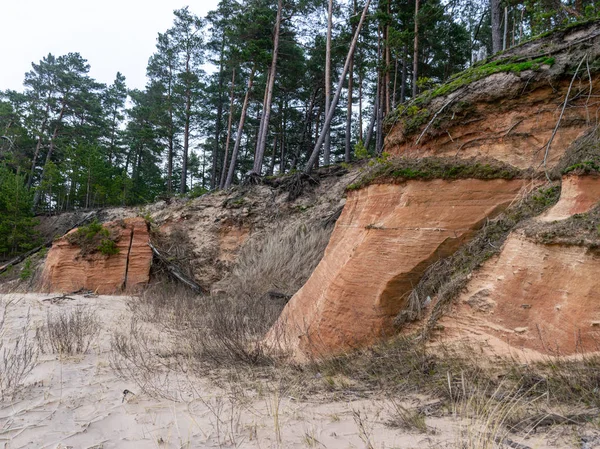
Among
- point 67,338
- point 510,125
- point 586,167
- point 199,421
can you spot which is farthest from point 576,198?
point 67,338

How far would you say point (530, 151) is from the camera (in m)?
4.21

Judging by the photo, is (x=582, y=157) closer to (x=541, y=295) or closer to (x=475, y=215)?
(x=475, y=215)

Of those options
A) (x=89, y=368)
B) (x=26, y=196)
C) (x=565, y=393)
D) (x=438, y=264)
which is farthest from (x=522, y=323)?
(x=26, y=196)

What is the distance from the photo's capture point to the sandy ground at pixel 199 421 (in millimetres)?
2137

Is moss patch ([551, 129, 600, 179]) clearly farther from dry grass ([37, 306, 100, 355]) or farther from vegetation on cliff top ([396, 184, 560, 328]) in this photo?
dry grass ([37, 306, 100, 355])

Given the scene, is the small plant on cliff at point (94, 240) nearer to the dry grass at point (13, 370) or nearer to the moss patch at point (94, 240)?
the moss patch at point (94, 240)

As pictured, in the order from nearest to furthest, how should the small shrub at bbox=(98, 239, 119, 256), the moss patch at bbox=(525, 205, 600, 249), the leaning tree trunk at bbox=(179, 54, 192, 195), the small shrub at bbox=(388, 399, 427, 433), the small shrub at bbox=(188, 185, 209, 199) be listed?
the small shrub at bbox=(388, 399, 427, 433), the moss patch at bbox=(525, 205, 600, 249), the small shrub at bbox=(98, 239, 119, 256), the small shrub at bbox=(188, 185, 209, 199), the leaning tree trunk at bbox=(179, 54, 192, 195)

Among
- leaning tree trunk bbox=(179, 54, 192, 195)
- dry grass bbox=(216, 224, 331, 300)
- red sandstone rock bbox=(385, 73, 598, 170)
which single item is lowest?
dry grass bbox=(216, 224, 331, 300)

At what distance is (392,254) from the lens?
13.5 ft

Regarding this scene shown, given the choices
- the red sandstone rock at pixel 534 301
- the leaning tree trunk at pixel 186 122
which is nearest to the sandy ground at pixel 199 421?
the red sandstone rock at pixel 534 301

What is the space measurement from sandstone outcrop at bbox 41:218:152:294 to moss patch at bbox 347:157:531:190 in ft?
28.8

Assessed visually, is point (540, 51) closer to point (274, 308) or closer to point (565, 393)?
point (565, 393)

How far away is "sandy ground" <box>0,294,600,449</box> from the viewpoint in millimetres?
2137

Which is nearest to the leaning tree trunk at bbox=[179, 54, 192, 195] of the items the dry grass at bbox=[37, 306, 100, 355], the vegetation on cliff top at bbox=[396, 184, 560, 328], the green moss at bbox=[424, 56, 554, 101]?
the dry grass at bbox=[37, 306, 100, 355]
